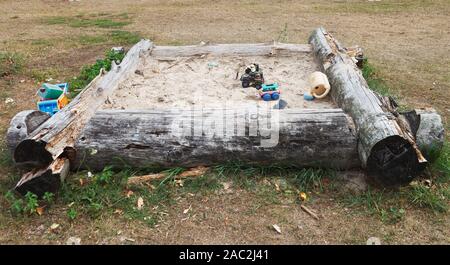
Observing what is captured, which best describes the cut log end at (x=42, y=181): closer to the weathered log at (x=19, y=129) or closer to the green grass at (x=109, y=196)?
the green grass at (x=109, y=196)

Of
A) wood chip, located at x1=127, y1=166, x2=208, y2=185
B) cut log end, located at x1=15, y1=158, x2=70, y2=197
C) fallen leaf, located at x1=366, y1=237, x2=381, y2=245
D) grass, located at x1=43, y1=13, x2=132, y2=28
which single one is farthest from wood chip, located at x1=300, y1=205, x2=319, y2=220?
grass, located at x1=43, y1=13, x2=132, y2=28

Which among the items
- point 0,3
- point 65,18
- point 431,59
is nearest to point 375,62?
point 431,59

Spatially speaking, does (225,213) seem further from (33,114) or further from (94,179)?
(33,114)

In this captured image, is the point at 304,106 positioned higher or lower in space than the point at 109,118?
lower

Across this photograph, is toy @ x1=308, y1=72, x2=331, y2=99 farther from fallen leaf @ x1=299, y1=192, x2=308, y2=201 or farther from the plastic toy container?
the plastic toy container

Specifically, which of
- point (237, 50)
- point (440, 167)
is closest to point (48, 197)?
point (440, 167)

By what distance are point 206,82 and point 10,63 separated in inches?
141

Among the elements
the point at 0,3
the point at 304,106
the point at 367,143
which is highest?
the point at 367,143

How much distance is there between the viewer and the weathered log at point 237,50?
6.78 meters

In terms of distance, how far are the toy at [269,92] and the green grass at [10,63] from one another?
4158 millimetres

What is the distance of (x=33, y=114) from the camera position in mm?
4031

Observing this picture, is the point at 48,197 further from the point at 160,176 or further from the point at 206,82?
the point at 206,82

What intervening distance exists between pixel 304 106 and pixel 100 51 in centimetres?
473

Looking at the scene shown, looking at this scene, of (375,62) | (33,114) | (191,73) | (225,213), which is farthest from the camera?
(375,62)
